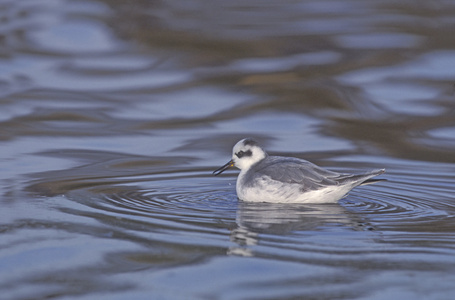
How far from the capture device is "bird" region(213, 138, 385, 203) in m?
8.04

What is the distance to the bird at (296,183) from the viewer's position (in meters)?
8.04

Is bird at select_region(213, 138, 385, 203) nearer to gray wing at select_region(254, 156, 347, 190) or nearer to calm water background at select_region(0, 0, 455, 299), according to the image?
gray wing at select_region(254, 156, 347, 190)

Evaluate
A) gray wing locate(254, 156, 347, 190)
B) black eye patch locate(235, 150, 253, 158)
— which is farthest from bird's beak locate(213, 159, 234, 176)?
gray wing locate(254, 156, 347, 190)

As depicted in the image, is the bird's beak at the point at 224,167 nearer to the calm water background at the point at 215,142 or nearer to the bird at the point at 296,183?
the calm water background at the point at 215,142

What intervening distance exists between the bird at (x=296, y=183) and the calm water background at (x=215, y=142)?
0.16 metres

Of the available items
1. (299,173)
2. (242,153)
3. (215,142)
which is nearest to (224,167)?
(242,153)

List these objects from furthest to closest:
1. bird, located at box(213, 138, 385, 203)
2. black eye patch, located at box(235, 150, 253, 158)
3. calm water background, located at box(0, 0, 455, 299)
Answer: black eye patch, located at box(235, 150, 253, 158), bird, located at box(213, 138, 385, 203), calm water background, located at box(0, 0, 455, 299)

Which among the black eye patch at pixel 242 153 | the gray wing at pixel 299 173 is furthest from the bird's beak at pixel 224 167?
the gray wing at pixel 299 173

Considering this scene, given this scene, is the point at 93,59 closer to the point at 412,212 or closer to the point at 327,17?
the point at 327,17

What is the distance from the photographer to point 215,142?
1080cm

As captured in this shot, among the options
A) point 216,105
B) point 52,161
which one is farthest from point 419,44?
point 52,161

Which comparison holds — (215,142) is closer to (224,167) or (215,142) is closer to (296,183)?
(224,167)

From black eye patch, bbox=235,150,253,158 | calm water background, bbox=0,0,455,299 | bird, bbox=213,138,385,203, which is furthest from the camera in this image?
black eye patch, bbox=235,150,253,158

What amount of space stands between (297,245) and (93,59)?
8090 millimetres
